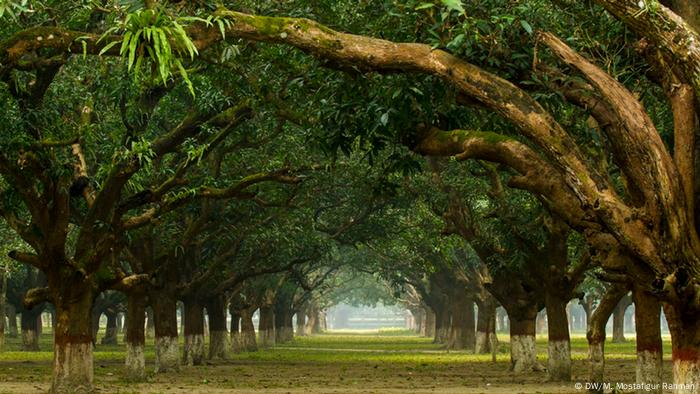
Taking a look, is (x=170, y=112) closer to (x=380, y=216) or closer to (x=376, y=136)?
(x=380, y=216)

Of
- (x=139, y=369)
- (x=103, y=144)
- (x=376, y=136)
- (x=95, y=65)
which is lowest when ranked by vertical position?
(x=139, y=369)

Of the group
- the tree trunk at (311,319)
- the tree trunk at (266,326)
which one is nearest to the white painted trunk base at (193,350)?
the tree trunk at (266,326)

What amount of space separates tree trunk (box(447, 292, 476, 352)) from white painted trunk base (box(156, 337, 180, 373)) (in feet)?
101

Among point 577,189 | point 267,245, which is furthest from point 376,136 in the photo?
point 267,245

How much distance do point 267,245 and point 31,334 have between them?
26.0 metres

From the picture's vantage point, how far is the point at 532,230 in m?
31.5

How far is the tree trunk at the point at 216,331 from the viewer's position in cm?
5225

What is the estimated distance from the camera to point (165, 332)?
3816cm

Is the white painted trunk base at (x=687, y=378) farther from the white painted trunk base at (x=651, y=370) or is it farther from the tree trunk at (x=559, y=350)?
the tree trunk at (x=559, y=350)

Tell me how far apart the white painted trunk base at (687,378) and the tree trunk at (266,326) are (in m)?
56.2

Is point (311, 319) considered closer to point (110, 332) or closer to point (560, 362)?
point (110, 332)

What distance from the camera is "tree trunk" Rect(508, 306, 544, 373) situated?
1425 inches

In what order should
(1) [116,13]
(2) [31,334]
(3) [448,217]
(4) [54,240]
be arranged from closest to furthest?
(1) [116,13] < (4) [54,240] < (3) [448,217] < (2) [31,334]

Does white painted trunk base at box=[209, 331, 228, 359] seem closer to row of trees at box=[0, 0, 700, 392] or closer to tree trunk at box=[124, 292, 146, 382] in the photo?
row of trees at box=[0, 0, 700, 392]
